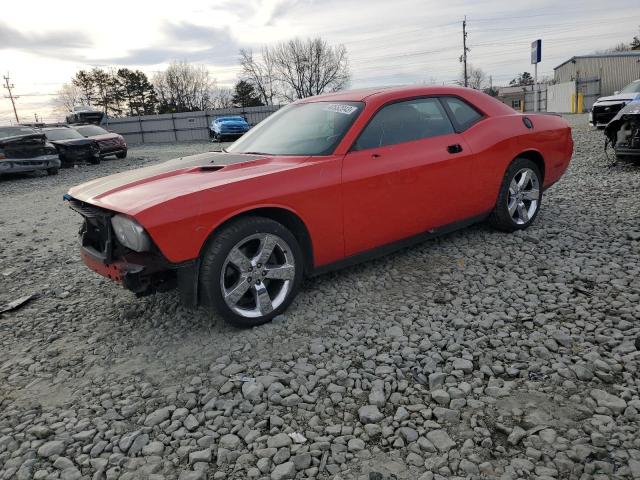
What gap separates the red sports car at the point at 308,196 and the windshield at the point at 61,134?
14557 millimetres

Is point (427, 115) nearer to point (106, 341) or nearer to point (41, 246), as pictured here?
point (106, 341)

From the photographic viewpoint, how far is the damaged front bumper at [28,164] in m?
13.0

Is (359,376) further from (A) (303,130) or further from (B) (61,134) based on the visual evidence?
(B) (61,134)

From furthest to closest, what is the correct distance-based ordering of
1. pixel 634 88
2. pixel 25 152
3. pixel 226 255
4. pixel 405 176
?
pixel 634 88, pixel 25 152, pixel 405 176, pixel 226 255

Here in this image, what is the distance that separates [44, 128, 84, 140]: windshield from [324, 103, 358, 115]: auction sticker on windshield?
15.2m

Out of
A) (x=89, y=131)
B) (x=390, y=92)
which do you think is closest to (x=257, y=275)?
(x=390, y=92)

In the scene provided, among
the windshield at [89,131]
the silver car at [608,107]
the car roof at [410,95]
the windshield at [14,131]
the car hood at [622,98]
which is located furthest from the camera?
the windshield at [89,131]

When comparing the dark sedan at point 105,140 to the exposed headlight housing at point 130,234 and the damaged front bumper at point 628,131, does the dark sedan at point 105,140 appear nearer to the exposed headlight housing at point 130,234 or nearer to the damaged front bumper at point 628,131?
the damaged front bumper at point 628,131

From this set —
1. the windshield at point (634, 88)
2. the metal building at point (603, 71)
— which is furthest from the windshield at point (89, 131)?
the metal building at point (603, 71)

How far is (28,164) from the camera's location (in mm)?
13461

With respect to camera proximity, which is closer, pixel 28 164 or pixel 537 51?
pixel 28 164

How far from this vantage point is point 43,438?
2.40 m

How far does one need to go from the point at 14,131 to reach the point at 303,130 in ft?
43.0

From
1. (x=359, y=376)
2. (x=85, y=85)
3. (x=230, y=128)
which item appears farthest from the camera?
(x=85, y=85)
